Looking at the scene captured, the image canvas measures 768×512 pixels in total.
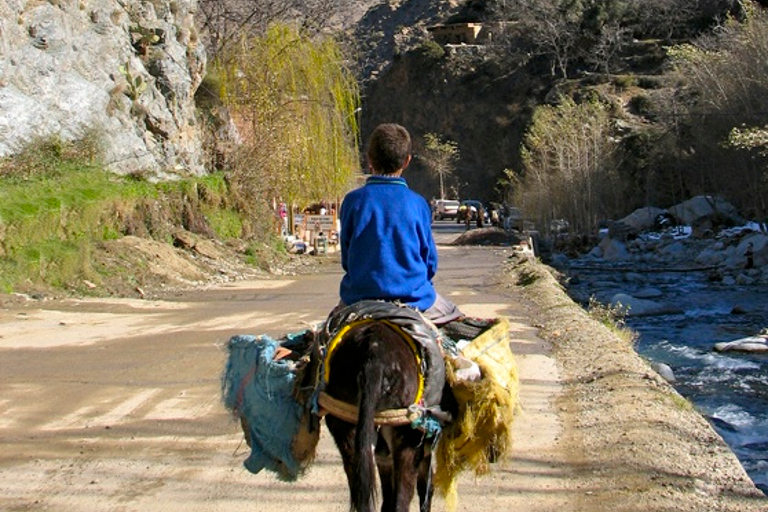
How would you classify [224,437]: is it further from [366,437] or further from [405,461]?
[366,437]

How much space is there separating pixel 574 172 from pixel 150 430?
174 ft

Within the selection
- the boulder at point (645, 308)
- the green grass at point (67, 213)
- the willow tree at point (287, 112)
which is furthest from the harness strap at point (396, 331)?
the willow tree at point (287, 112)

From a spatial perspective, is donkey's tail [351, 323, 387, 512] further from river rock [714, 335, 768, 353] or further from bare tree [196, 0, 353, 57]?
bare tree [196, 0, 353, 57]

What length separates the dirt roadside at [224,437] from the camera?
6520 mm

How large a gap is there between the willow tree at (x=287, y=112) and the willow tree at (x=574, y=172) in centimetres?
2285

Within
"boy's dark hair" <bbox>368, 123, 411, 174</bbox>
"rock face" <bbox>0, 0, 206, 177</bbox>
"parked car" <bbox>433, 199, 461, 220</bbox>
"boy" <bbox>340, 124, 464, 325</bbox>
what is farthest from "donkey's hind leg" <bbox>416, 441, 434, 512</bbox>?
"parked car" <bbox>433, 199, 461, 220</bbox>

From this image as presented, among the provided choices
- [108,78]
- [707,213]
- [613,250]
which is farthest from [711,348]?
[707,213]

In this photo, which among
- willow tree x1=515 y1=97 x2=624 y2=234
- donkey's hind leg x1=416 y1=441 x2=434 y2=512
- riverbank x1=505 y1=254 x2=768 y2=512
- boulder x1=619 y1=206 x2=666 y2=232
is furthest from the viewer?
boulder x1=619 y1=206 x2=666 y2=232

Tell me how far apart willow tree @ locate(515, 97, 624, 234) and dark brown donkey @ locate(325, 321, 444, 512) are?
53721mm

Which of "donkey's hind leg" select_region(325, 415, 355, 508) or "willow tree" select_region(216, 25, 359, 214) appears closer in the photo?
"donkey's hind leg" select_region(325, 415, 355, 508)

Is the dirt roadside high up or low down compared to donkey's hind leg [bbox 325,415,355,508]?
down

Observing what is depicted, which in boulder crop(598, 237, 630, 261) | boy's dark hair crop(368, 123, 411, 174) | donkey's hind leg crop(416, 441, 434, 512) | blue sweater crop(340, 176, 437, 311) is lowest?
boulder crop(598, 237, 630, 261)

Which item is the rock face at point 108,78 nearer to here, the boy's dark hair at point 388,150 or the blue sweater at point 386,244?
the boy's dark hair at point 388,150

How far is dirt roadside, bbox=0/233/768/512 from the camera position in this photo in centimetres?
652
